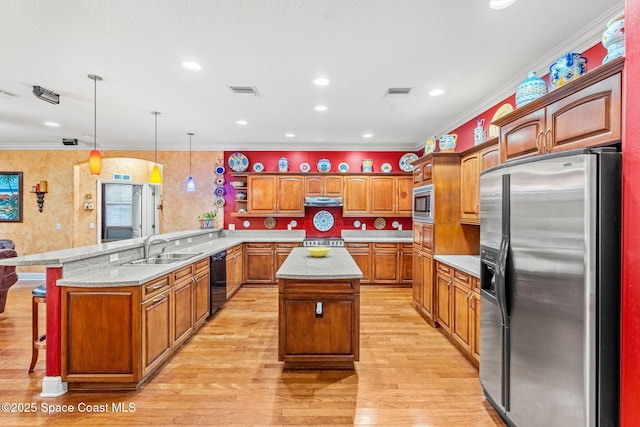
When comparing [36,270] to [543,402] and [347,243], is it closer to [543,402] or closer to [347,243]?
[347,243]

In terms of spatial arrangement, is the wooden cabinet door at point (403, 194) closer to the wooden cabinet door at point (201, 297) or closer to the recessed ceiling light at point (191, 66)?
the wooden cabinet door at point (201, 297)

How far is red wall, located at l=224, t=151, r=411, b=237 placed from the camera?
6.36 metres

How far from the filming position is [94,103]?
3.90 m

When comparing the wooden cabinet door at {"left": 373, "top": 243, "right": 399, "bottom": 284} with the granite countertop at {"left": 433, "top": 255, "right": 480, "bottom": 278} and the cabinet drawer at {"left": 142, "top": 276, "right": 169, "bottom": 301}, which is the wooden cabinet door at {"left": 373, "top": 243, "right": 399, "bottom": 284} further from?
the cabinet drawer at {"left": 142, "top": 276, "right": 169, "bottom": 301}

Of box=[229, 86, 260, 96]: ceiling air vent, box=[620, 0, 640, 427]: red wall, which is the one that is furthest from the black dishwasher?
box=[620, 0, 640, 427]: red wall

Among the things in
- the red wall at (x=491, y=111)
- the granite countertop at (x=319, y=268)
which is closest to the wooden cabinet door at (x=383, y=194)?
the red wall at (x=491, y=111)

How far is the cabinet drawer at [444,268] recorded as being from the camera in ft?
11.1

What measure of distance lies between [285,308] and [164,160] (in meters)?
5.05

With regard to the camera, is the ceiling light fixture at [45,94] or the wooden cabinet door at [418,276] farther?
the wooden cabinet door at [418,276]

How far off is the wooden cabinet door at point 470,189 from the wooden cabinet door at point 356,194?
98.5 inches

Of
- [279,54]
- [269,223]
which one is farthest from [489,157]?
[269,223]

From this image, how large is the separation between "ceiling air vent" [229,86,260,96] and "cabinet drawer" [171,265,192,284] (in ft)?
6.78

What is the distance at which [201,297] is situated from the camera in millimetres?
3721

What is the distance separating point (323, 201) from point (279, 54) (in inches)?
139
